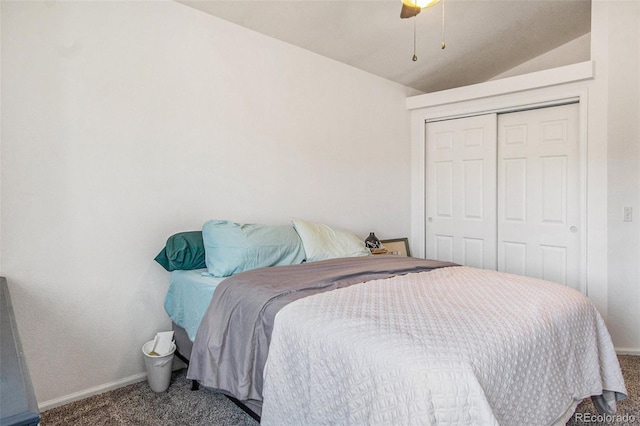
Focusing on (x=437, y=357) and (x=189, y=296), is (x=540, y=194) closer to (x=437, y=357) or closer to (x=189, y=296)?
(x=437, y=357)

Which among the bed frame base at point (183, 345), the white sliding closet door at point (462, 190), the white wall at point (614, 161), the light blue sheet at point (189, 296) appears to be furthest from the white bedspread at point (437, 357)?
the white sliding closet door at point (462, 190)

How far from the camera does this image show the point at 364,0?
2637 millimetres

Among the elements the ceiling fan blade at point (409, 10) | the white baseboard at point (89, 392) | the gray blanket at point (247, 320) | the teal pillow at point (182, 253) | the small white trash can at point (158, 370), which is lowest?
the white baseboard at point (89, 392)

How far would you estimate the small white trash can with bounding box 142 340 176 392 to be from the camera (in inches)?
83.1

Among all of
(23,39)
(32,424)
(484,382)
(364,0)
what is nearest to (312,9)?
(364,0)

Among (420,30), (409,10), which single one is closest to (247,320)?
(409,10)

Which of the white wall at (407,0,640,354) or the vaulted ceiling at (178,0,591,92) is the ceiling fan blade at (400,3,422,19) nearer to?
the vaulted ceiling at (178,0,591,92)

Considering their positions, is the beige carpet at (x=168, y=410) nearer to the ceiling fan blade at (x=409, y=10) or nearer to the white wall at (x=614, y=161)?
the white wall at (x=614, y=161)

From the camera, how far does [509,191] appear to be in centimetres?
348

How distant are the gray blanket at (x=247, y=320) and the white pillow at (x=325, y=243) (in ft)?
1.46

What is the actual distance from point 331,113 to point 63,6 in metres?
2.01

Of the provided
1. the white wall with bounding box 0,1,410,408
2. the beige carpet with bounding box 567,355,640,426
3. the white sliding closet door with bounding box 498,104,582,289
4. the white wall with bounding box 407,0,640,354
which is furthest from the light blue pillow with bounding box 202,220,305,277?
the white wall with bounding box 407,0,640,354

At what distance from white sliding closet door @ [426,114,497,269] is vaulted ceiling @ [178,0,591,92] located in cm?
65

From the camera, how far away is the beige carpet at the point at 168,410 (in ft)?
6.11
